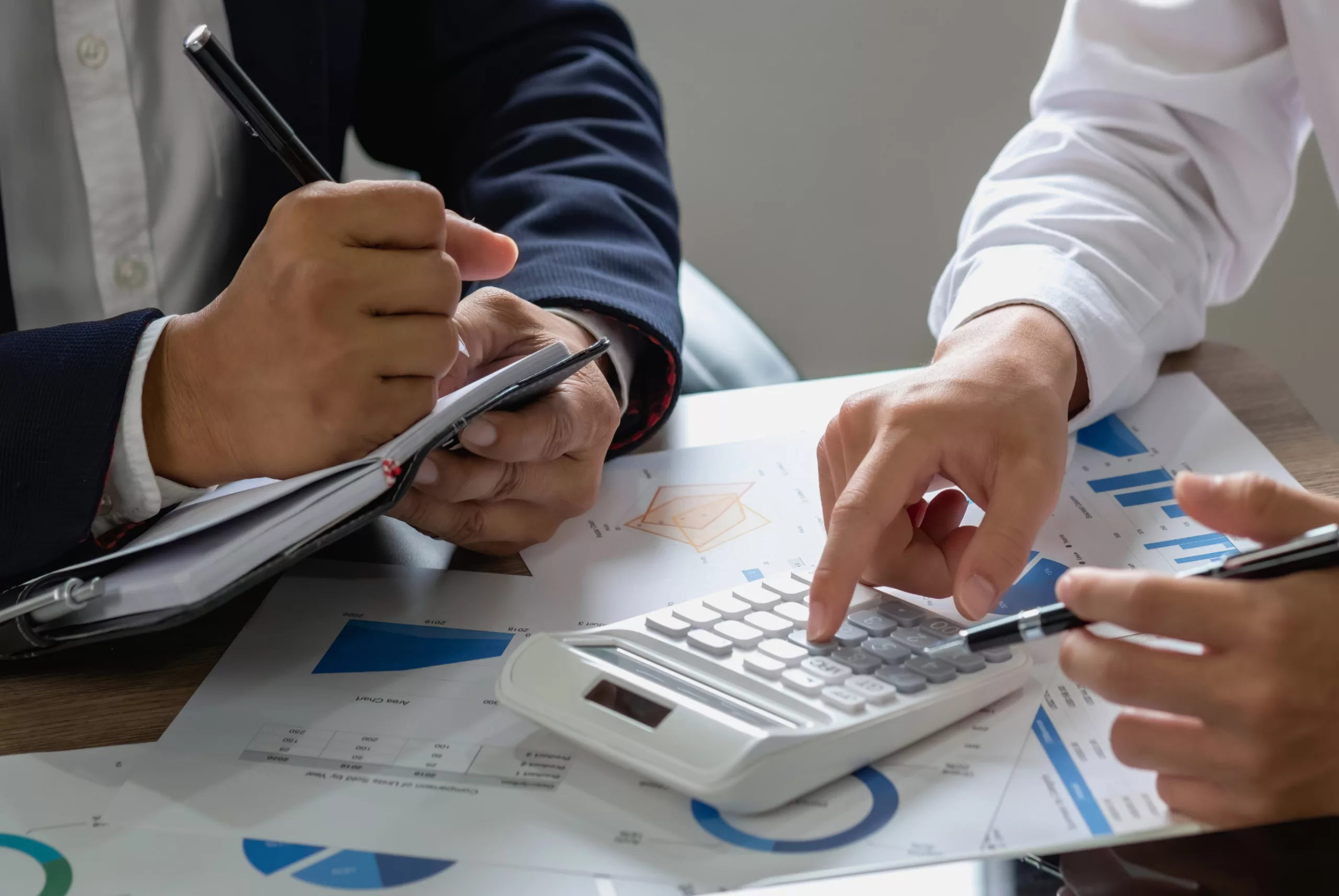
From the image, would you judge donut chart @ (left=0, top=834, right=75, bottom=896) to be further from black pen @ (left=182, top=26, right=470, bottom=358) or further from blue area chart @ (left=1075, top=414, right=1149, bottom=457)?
blue area chart @ (left=1075, top=414, right=1149, bottom=457)

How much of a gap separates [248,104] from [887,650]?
34 centimetres

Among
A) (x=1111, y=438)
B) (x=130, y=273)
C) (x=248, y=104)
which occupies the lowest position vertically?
(x=1111, y=438)

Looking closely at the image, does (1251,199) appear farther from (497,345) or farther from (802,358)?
(802,358)

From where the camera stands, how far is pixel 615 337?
25.7 inches

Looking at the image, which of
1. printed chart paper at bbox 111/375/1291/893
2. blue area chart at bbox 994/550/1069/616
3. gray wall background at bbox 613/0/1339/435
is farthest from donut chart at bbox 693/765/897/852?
gray wall background at bbox 613/0/1339/435

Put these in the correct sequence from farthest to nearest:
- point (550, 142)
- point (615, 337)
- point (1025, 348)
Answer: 1. point (550, 142)
2. point (615, 337)
3. point (1025, 348)

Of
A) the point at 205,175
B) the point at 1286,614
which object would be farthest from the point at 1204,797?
the point at 205,175

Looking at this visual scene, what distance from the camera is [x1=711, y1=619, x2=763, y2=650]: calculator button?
424mm

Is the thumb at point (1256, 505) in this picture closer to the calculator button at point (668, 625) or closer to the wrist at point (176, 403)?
the calculator button at point (668, 625)

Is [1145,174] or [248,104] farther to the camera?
[1145,174]

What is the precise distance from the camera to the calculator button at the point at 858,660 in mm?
407

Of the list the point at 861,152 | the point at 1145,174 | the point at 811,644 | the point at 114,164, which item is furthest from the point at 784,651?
the point at 861,152

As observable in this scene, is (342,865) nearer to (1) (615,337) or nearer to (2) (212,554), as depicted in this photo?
(2) (212,554)

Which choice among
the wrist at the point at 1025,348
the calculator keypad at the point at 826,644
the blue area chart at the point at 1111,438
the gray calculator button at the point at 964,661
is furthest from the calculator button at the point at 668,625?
the blue area chart at the point at 1111,438
